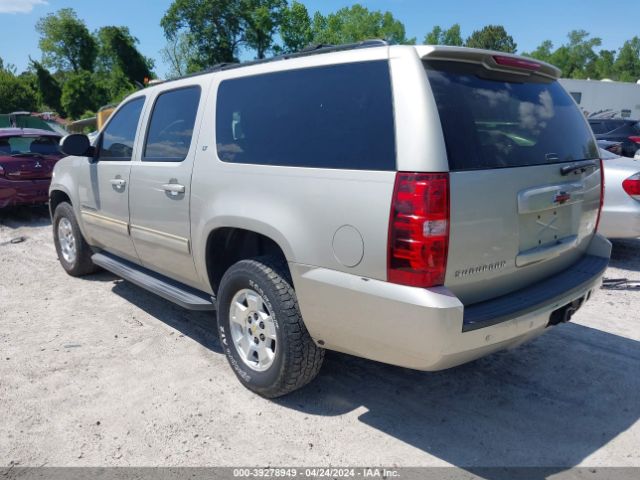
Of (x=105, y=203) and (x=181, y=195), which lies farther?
(x=105, y=203)

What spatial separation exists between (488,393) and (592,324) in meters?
1.71

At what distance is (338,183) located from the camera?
2.62 meters

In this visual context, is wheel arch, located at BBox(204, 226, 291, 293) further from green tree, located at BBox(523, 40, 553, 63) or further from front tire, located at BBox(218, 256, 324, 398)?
green tree, located at BBox(523, 40, 553, 63)

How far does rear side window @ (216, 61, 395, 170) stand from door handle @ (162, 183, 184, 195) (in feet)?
1.44

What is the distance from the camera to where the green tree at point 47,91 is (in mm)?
53375

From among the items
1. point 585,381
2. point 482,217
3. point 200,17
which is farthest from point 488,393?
point 200,17

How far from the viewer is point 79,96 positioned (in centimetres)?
4709

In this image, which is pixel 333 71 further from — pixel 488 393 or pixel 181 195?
pixel 488 393

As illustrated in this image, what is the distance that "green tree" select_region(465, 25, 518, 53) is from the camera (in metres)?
90.2

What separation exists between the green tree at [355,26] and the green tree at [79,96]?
25.5m

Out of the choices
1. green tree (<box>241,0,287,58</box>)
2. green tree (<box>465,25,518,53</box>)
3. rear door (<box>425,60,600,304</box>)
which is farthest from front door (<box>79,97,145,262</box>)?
green tree (<box>465,25,518,53</box>)

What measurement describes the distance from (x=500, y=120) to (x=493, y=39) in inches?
3896

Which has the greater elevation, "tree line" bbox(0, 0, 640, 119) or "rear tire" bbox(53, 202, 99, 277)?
"tree line" bbox(0, 0, 640, 119)

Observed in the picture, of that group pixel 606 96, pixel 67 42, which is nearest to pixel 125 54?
pixel 67 42
